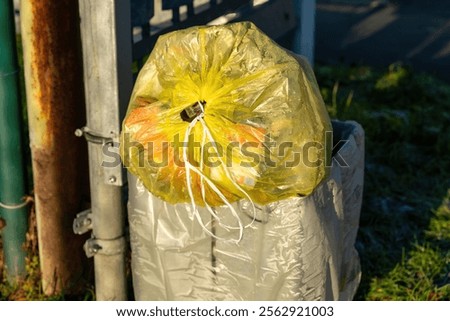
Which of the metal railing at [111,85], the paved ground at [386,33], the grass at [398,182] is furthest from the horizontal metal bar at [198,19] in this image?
the paved ground at [386,33]

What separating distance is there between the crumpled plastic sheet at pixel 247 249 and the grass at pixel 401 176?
2.76 feet

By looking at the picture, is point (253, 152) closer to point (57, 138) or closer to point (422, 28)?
point (57, 138)

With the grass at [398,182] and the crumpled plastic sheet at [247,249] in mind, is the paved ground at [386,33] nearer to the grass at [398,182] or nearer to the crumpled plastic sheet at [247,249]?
the grass at [398,182]

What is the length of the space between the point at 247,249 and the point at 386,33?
5431 mm

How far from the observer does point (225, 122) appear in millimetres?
2402

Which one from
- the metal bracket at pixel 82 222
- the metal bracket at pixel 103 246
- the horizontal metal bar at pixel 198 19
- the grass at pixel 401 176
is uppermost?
the horizontal metal bar at pixel 198 19

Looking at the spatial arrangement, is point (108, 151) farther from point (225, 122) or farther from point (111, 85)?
point (225, 122)

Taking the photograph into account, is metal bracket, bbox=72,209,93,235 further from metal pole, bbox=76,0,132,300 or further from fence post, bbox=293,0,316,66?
fence post, bbox=293,0,316,66

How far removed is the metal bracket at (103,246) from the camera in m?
3.05

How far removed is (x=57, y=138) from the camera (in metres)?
3.09

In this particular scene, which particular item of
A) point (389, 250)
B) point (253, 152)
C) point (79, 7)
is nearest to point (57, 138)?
point (79, 7)

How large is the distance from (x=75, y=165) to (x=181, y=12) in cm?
76

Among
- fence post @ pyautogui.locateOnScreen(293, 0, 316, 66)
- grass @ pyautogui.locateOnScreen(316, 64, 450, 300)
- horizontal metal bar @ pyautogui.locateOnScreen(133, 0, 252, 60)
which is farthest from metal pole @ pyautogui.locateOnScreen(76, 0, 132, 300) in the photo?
fence post @ pyautogui.locateOnScreen(293, 0, 316, 66)

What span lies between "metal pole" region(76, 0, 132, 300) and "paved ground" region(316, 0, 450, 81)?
13.1 ft
